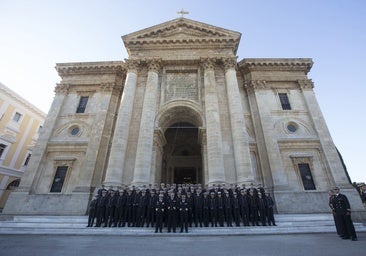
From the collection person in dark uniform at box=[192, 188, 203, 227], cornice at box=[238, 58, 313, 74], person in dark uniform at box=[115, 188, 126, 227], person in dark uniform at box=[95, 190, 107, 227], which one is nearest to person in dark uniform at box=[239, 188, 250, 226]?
person in dark uniform at box=[192, 188, 203, 227]

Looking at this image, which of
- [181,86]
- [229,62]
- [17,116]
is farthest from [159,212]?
[17,116]

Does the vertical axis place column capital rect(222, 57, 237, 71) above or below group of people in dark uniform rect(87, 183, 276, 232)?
above

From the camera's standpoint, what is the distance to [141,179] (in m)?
12.6

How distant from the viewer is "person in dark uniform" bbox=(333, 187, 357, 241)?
21.9 ft

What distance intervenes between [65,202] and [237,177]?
12.4 m

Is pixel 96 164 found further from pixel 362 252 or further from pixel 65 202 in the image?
pixel 362 252

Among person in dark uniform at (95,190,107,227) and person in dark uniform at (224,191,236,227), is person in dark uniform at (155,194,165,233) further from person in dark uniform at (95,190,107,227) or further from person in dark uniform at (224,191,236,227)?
person in dark uniform at (224,191,236,227)

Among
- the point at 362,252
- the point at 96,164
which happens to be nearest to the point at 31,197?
the point at 96,164

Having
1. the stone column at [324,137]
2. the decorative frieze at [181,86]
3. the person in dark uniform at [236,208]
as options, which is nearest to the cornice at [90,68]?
the decorative frieze at [181,86]

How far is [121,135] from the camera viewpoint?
1416 cm

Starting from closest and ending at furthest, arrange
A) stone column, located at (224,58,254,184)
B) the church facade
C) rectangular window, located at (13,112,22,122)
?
stone column, located at (224,58,254,184)
the church facade
rectangular window, located at (13,112,22,122)

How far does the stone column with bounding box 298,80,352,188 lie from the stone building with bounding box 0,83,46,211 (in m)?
32.6

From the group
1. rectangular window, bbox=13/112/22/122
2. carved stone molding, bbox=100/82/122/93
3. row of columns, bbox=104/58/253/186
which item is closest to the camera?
row of columns, bbox=104/58/253/186

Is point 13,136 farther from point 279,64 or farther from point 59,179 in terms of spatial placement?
point 279,64
